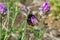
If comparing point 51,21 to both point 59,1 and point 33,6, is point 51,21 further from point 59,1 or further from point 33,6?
point 33,6

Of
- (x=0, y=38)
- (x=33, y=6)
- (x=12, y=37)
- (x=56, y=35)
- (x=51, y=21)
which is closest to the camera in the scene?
(x=0, y=38)

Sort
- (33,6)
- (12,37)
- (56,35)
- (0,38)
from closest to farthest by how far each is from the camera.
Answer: (0,38), (12,37), (56,35), (33,6)

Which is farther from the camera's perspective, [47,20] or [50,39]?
[47,20]

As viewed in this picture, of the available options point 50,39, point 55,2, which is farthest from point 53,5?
point 50,39

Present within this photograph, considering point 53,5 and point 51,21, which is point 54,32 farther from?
point 53,5

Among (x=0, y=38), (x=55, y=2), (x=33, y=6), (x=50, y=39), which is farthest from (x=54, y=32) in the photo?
(x=0, y=38)

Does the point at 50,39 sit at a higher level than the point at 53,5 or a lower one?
lower

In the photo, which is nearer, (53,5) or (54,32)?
(54,32)

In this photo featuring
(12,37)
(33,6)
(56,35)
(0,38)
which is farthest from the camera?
(33,6)

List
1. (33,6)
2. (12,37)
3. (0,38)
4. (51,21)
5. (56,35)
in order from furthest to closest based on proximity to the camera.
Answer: (33,6) → (51,21) → (56,35) → (12,37) → (0,38)
